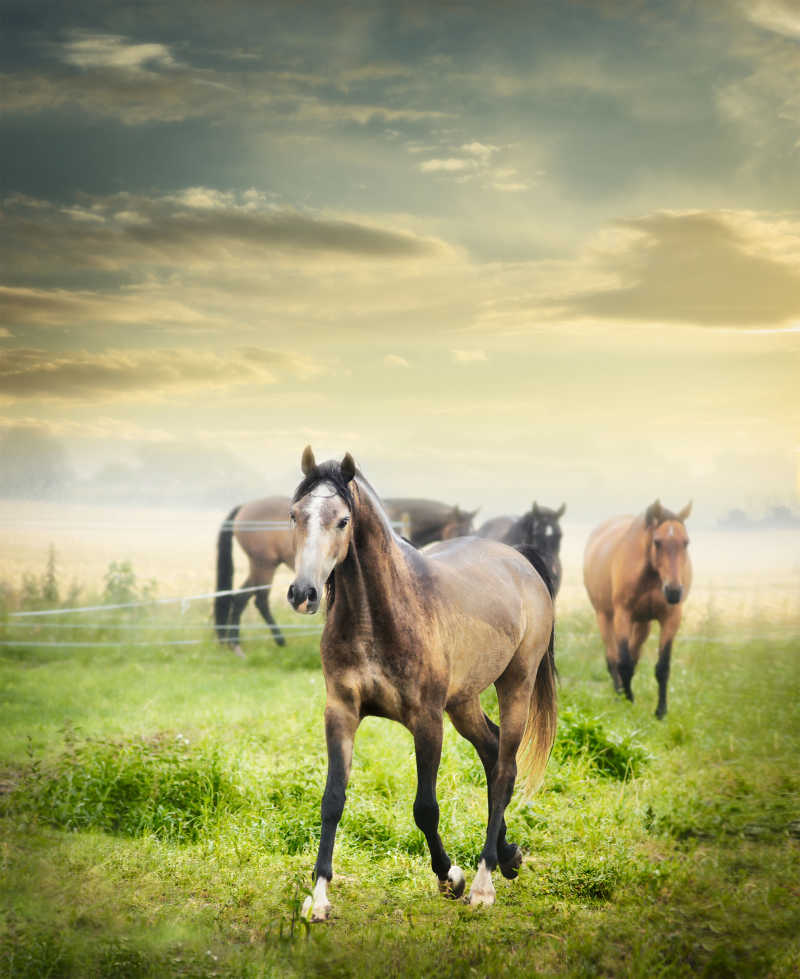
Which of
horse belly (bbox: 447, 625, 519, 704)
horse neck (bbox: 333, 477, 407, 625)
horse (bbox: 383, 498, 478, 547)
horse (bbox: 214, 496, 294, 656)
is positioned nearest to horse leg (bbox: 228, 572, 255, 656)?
horse (bbox: 214, 496, 294, 656)

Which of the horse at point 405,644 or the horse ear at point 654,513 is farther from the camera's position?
the horse ear at point 654,513

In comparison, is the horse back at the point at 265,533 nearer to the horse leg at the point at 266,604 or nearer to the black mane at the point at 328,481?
the horse leg at the point at 266,604

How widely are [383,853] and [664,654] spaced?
15.5ft

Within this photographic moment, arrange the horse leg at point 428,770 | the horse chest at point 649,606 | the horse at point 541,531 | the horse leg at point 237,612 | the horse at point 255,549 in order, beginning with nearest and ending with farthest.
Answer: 1. the horse leg at point 428,770
2. the horse chest at point 649,606
3. the horse at point 541,531
4. the horse leg at point 237,612
5. the horse at point 255,549

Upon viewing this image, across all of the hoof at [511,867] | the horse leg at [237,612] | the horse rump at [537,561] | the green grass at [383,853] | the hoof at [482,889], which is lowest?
the horse leg at [237,612]

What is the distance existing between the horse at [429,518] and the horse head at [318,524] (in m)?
9.39

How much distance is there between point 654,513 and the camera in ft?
27.2

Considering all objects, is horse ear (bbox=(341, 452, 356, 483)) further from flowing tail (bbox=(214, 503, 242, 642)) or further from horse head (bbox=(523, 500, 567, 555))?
flowing tail (bbox=(214, 503, 242, 642))

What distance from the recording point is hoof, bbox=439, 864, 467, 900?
151 inches

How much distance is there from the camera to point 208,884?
4.26 meters

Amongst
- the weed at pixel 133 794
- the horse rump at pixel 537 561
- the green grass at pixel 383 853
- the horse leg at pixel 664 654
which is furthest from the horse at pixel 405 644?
the horse leg at pixel 664 654

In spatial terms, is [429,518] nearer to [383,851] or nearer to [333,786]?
[383,851]

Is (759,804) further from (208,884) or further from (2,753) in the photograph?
(2,753)

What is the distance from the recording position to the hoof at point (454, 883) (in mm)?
3844
